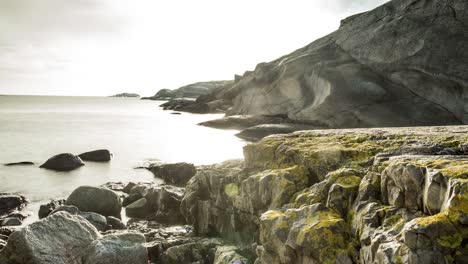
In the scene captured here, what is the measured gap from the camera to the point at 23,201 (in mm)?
27609

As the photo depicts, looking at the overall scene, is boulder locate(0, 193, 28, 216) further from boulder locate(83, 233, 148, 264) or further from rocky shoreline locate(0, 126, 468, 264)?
boulder locate(83, 233, 148, 264)

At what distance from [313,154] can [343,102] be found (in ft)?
154

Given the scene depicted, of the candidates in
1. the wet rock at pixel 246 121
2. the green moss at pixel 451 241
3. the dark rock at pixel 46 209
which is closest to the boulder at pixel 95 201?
the dark rock at pixel 46 209

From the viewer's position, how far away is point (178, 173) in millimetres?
34594

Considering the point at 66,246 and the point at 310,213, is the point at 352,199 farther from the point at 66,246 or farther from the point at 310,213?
the point at 66,246

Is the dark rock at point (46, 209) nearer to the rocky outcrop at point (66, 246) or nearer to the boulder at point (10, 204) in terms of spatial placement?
the boulder at point (10, 204)

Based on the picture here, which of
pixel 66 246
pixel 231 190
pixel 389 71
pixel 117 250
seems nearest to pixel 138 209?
pixel 66 246

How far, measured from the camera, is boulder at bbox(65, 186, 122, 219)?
23.7 metres

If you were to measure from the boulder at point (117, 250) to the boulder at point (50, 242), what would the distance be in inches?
28.8

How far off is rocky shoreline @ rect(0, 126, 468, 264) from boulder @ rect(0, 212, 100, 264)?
39mm

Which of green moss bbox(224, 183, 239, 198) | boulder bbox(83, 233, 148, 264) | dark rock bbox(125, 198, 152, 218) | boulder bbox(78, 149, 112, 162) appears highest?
green moss bbox(224, 183, 239, 198)

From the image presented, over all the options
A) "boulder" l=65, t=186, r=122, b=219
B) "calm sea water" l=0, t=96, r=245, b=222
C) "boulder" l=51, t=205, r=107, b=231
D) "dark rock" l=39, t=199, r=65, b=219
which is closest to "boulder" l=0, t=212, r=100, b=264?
"boulder" l=51, t=205, r=107, b=231

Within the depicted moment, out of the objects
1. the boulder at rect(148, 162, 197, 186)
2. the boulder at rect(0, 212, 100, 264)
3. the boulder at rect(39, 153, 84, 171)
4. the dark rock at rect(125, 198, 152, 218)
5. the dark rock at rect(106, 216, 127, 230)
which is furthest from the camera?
the boulder at rect(39, 153, 84, 171)

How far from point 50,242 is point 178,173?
811 inches
